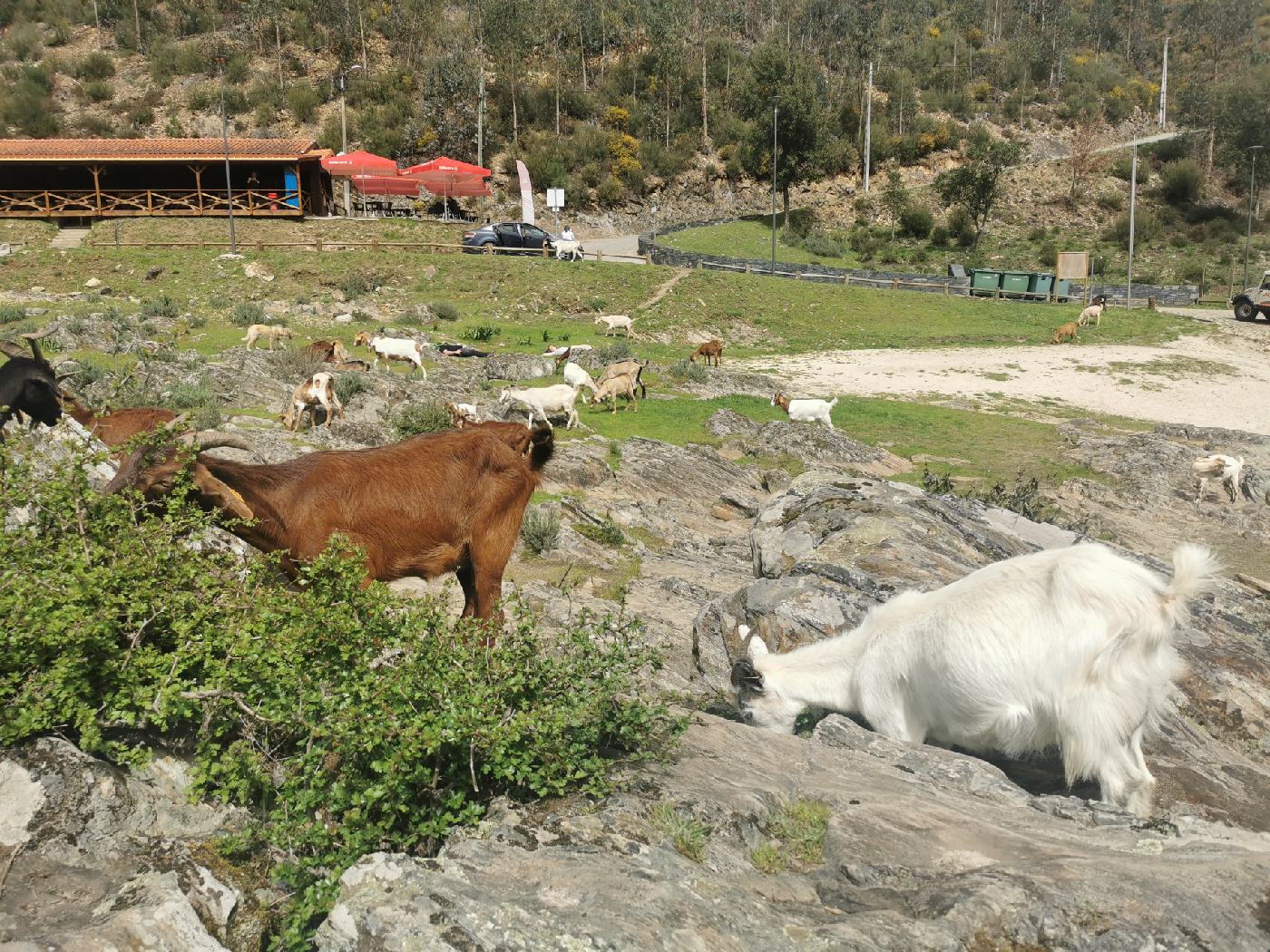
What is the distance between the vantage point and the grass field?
34.2 metres

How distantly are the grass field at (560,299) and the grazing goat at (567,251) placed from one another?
2.33 meters

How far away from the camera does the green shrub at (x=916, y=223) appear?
64875 millimetres

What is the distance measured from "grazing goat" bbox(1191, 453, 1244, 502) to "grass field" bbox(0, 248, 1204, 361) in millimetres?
16100

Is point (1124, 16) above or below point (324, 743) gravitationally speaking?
above

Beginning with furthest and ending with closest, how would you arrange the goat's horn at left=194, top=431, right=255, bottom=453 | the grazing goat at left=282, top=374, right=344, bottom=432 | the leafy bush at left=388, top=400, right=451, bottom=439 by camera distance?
→ the grazing goat at left=282, top=374, right=344, bottom=432 < the leafy bush at left=388, top=400, right=451, bottom=439 < the goat's horn at left=194, top=431, right=255, bottom=453

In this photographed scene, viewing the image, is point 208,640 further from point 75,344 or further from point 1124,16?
point 1124,16

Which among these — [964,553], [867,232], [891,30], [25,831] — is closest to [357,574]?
[25,831]

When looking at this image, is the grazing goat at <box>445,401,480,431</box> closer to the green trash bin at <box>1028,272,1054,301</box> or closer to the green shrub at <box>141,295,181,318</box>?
the green shrub at <box>141,295,181,318</box>

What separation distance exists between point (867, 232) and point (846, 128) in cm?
1996

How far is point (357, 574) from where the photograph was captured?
4.63m

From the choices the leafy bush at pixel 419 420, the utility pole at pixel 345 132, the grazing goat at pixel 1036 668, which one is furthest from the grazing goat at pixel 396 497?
the utility pole at pixel 345 132

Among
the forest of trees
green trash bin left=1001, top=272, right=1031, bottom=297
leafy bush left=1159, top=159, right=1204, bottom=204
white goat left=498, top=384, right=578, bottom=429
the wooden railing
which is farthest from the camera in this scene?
leafy bush left=1159, top=159, right=1204, bottom=204

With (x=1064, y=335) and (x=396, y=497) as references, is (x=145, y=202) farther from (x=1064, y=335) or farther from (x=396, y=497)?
(x=396, y=497)

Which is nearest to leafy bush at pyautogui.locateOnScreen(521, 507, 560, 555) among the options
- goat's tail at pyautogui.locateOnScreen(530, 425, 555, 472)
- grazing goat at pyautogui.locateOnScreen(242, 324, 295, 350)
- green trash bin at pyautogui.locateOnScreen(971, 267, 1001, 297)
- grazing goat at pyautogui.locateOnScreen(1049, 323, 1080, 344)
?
goat's tail at pyautogui.locateOnScreen(530, 425, 555, 472)
